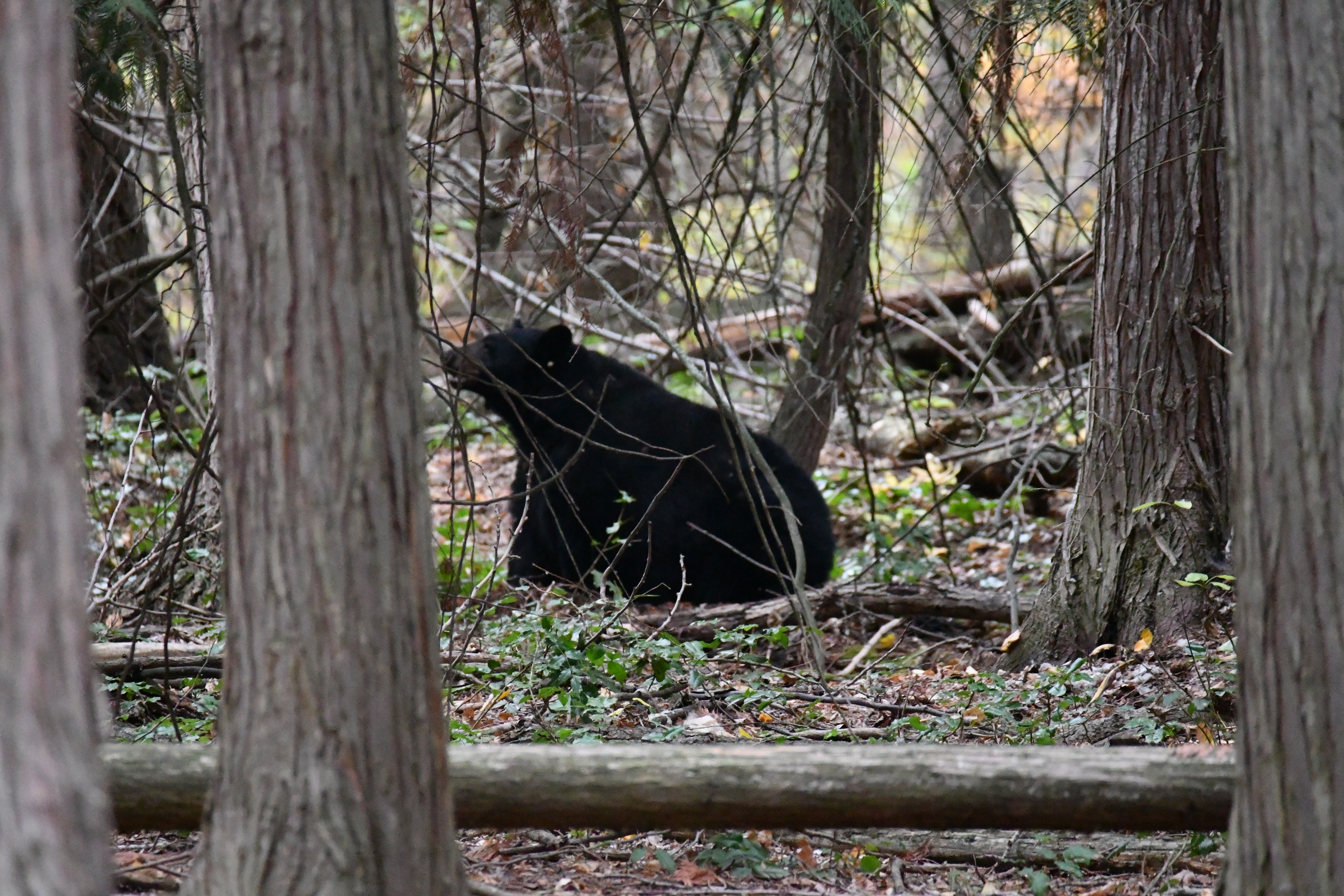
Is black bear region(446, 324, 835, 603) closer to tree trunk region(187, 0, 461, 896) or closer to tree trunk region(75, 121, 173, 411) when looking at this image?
tree trunk region(75, 121, 173, 411)

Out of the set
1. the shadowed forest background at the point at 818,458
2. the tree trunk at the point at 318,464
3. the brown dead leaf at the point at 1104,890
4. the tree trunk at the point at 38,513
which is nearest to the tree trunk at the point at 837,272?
the shadowed forest background at the point at 818,458

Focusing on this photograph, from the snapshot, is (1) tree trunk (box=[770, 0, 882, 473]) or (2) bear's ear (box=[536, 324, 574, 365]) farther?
(2) bear's ear (box=[536, 324, 574, 365])

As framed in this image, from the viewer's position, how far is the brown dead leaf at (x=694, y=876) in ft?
11.2

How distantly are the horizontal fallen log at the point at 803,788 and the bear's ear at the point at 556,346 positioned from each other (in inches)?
216

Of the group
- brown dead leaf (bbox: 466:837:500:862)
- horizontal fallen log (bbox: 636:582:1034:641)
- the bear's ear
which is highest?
the bear's ear

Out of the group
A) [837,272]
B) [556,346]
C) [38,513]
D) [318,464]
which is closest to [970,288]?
[837,272]

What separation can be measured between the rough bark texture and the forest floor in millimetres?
1004

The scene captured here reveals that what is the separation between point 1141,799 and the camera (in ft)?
9.77

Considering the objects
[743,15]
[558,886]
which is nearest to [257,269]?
[558,886]

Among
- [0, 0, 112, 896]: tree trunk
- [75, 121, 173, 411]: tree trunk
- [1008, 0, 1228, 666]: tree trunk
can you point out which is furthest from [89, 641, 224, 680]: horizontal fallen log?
[1008, 0, 1228, 666]: tree trunk

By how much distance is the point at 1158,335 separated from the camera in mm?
5270

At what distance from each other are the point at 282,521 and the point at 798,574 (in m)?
3.33

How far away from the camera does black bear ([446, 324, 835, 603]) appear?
8.12 m

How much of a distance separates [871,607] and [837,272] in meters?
2.18
